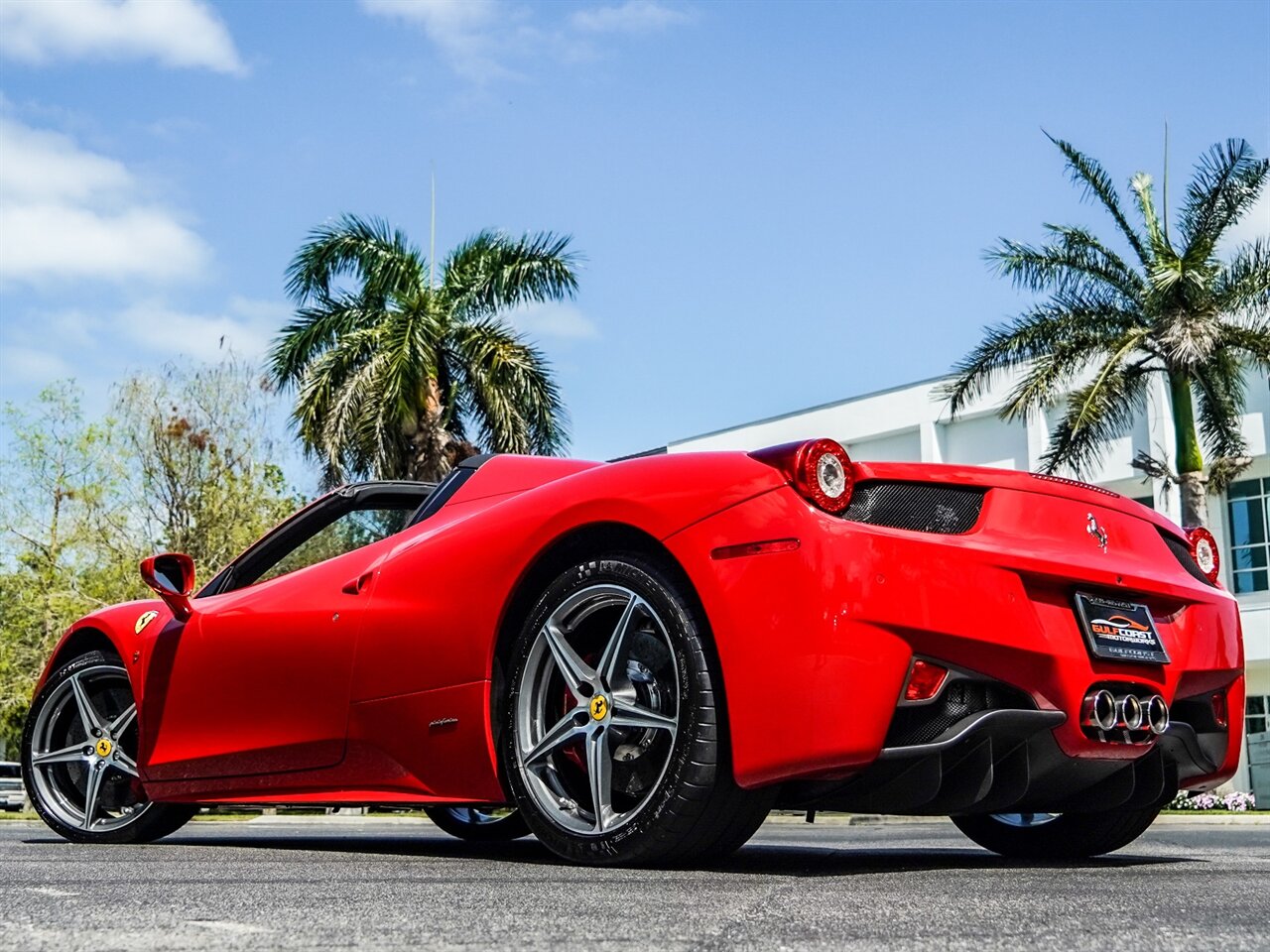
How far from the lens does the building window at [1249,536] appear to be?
3569cm

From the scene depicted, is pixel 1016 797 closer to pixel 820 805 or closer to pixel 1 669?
pixel 820 805

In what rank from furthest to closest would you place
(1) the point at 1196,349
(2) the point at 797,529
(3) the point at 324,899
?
1. (1) the point at 1196,349
2. (2) the point at 797,529
3. (3) the point at 324,899

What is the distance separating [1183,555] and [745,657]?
5.90 feet

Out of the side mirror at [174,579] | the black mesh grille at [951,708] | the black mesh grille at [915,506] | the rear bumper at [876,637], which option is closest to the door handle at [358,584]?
the side mirror at [174,579]

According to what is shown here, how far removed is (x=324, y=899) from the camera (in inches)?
120

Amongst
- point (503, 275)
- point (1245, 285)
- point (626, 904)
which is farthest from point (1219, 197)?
point (626, 904)

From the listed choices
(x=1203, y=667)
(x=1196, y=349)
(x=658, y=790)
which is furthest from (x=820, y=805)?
(x=1196, y=349)

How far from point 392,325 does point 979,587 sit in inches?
813

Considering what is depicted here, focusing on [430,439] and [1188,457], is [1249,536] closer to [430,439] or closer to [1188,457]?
[1188,457]

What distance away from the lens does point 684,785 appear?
144 inches

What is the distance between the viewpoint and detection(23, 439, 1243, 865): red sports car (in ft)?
11.6

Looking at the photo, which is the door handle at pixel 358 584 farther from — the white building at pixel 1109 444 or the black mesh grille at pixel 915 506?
the white building at pixel 1109 444

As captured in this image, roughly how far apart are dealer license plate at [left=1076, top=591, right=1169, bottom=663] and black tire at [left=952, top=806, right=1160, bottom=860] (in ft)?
2.84

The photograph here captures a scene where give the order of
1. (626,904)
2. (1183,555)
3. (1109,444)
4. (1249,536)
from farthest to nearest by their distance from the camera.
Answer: (1249,536), (1109,444), (1183,555), (626,904)
